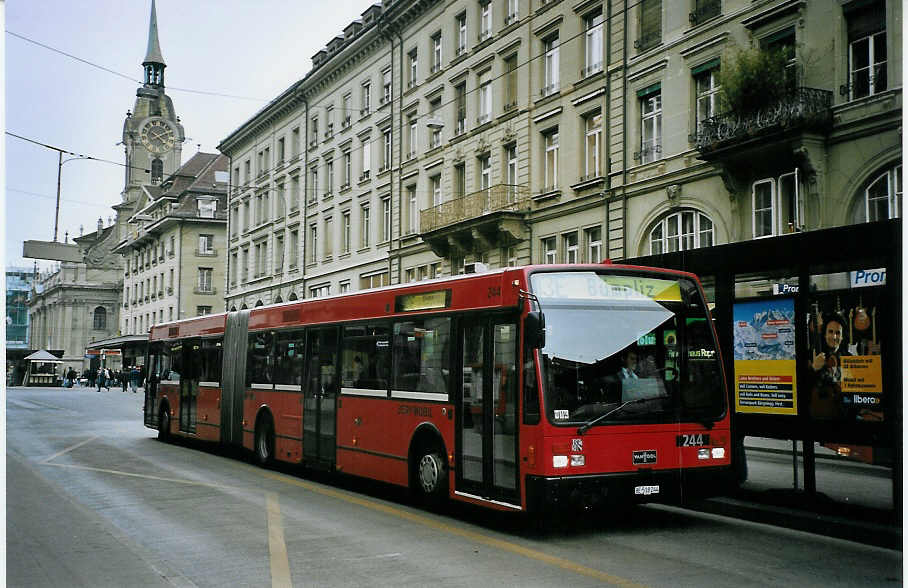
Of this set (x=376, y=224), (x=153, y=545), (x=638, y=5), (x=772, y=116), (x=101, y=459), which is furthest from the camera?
(x=376, y=224)

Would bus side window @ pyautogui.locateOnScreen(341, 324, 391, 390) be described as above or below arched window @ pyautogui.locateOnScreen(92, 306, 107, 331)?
below

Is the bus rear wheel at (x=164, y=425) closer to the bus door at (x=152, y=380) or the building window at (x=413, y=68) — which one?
the bus door at (x=152, y=380)

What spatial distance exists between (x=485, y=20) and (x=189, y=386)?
19268 mm

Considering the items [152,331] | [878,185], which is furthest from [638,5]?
[152,331]

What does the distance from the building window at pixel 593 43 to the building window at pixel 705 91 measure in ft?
13.7

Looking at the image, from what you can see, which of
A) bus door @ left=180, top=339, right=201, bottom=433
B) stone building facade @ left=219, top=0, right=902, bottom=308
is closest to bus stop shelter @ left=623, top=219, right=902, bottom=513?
stone building facade @ left=219, top=0, right=902, bottom=308

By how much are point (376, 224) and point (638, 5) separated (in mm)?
18132

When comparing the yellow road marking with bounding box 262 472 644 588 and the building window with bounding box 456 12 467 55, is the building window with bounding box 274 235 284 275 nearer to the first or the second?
the building window with bounding box 456 12 467 55

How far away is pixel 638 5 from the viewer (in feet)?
90.6

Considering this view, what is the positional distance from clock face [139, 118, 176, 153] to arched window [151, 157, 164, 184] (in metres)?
1.58

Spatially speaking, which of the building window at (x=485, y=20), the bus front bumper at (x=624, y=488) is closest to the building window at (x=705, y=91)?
the building window at (x=485, y=20)

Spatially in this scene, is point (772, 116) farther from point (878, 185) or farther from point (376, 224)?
point (376, 224)

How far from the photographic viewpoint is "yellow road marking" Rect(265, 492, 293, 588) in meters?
7.66

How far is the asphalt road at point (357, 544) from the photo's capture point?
7750 millimetres
